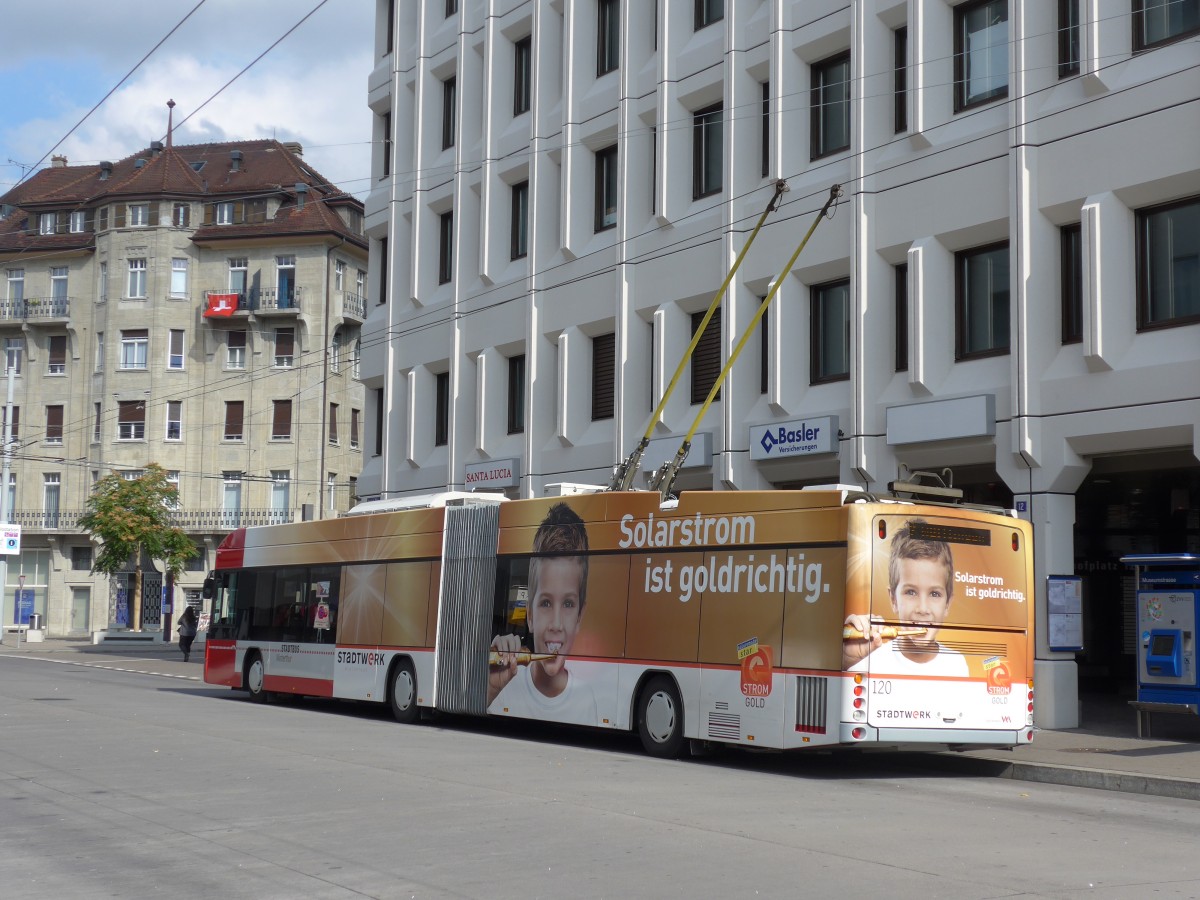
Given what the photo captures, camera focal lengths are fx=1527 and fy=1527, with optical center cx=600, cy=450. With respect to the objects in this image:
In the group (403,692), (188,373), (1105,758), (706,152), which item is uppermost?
(188,373)

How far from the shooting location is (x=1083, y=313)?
19656 millimetres

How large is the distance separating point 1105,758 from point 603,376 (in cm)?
1592

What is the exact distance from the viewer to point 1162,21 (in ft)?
63.3

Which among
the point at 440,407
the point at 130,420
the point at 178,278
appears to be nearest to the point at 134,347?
the point at 130,420

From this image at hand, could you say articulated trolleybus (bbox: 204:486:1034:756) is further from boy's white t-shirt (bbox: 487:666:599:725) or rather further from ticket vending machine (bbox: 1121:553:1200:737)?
ticket vending machine (bbox: 1121:553:1200:737)

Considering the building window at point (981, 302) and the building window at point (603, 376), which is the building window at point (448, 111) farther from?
the building window at point (981, 302)

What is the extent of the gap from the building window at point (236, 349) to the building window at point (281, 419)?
2655mm

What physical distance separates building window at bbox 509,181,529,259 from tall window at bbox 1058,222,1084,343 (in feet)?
48.0

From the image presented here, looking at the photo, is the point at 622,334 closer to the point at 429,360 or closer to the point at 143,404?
the point at 429,360

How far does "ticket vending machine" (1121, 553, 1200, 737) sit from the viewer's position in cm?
1762

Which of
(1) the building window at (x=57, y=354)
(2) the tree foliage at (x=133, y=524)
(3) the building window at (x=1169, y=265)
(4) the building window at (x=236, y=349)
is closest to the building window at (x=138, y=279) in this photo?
(4) the building window at (x=236, y=349)

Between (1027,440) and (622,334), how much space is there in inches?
402

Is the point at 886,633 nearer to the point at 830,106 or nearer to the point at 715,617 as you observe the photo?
the point at 715,617

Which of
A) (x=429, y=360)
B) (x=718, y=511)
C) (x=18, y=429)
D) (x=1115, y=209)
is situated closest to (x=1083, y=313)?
(x=1115, y=209)
